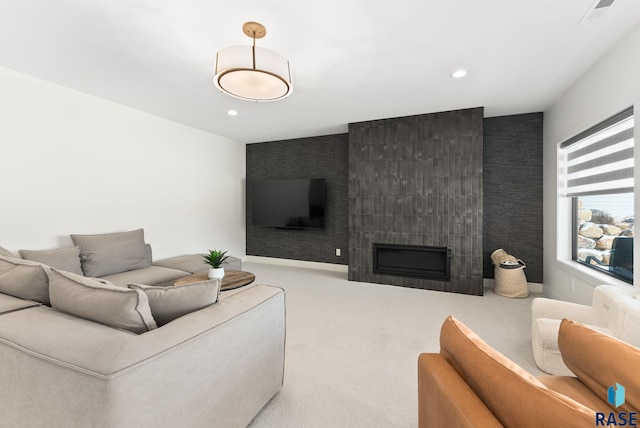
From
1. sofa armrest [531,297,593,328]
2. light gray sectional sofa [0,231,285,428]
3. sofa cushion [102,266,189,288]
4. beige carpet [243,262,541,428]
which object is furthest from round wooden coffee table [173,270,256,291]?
sofa armrest [531,297,593,328]

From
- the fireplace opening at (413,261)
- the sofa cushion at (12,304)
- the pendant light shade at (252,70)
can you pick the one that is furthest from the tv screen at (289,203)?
the sofa cushion at (12,304)

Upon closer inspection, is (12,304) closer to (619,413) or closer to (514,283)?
(619,413)

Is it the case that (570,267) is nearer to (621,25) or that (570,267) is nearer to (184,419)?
(621,25)

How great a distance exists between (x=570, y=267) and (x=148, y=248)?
5.29 m

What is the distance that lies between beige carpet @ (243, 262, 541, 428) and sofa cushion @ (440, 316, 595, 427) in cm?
92

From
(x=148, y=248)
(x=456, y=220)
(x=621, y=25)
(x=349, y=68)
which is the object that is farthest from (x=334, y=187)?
(x=621, y=25)

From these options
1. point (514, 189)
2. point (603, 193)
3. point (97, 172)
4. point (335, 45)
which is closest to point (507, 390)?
point (335, 45)

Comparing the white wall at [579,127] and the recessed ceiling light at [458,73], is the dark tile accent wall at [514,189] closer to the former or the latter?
the white wall at [579,127]

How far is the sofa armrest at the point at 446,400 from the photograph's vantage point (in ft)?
2.36

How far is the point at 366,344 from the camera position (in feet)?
8.12

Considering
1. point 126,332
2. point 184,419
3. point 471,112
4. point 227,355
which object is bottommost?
point 184,419

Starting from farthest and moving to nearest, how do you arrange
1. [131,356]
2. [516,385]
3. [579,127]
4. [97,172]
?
[97,172]
[579,127]
[131,356]
[516,385]

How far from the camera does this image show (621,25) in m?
2.11

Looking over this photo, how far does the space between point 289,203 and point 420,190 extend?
98.1 inches
